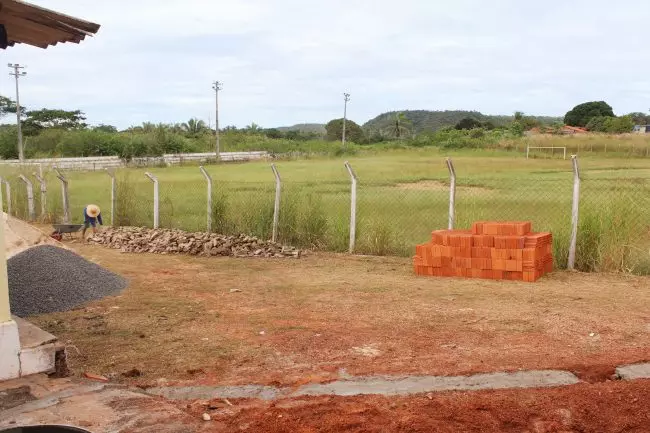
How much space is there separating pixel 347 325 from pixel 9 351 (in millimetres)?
3493

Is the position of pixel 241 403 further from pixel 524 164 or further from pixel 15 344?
pixel 524 164

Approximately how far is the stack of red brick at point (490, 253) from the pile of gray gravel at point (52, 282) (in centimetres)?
493

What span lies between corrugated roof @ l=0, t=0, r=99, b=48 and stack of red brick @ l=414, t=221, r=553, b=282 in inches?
244

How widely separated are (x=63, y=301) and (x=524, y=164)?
115ft

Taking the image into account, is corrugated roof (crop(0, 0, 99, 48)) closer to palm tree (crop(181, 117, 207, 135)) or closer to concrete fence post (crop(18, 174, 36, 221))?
concrete fence post (crop(18, 174, 36, 221))

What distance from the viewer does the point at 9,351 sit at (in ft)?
16.5

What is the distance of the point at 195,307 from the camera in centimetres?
835

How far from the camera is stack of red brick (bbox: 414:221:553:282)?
9578 mm

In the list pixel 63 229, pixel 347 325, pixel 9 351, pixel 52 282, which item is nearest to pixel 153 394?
pixel 9 351

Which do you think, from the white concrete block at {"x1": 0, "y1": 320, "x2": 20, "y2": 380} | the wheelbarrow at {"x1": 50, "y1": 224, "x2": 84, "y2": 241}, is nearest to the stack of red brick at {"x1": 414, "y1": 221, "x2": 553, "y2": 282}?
the white concrete block at {"x1": 0, "y1": 320, "x2": 20, "y2": 380}

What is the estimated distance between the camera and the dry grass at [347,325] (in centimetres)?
581

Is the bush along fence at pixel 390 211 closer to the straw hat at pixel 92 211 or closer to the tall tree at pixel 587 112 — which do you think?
the straw hat at pixel 92 211

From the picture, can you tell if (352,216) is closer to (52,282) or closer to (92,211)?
(52,282)

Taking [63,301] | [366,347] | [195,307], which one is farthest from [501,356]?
[63,301]
